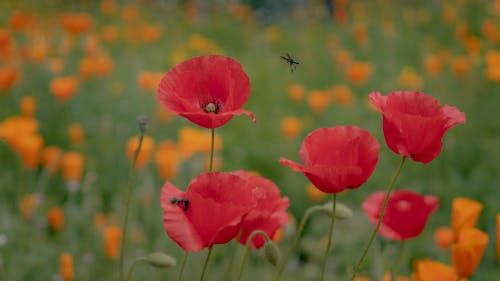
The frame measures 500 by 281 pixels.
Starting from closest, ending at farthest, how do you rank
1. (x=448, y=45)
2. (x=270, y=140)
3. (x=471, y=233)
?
(x=471, y=233)
(x=270, y=140)
(x=448, y=45)

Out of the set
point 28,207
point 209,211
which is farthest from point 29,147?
point 209,211

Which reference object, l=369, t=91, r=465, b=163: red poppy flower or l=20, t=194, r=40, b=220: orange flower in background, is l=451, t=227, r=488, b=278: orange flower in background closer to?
l=369, t=91, r=465, b=163: red poppy flower

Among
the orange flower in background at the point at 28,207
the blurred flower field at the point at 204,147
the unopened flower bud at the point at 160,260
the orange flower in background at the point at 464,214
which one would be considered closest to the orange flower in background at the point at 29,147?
the blurred flower field at the point at 204,147

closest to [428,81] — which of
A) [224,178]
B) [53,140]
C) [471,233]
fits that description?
[53,140]

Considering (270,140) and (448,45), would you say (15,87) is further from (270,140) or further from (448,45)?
(448,45)

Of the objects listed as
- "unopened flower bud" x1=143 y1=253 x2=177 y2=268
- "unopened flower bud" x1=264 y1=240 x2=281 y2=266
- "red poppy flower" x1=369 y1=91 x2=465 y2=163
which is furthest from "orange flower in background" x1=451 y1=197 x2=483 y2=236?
"unopened flower bud" x1=143 y1=253 x2=177 y2=268

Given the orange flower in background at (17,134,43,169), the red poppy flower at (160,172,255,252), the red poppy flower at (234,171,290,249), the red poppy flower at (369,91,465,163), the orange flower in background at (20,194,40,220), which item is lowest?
the orange flower in background at (20,194,40,220)

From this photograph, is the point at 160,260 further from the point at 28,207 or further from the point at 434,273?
the point at 28,207
